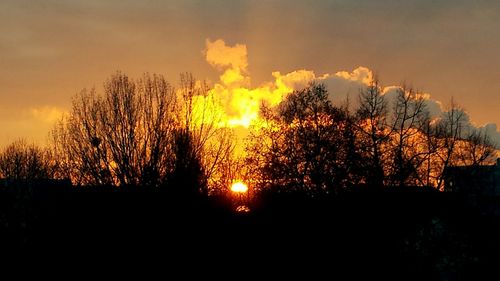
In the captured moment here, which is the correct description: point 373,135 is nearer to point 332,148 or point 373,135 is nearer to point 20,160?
point 332,148

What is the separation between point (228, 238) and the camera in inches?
1144

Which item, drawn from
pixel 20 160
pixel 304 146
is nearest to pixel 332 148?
pixel 304 146

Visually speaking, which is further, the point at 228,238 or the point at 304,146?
the point at 304,146

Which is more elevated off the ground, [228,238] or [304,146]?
[304,146]

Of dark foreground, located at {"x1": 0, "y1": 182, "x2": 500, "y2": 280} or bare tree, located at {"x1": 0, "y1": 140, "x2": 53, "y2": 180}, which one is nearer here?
dark foreground, located at {"x1": 0, "y1": 182, "x2": 500, "y2": 280}

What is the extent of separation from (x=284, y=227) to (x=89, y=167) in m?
19.0

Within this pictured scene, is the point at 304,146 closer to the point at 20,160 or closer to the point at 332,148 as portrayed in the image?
the point at 332,148

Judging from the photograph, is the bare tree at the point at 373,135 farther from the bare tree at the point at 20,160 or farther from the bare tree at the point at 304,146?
the bare tree at the point at 20,160

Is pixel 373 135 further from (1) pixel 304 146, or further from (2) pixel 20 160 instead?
(2) pixel 20 160

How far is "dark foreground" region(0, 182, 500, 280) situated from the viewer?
84.6ft

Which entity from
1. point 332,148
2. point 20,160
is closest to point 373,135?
point 332,148

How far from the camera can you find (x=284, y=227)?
101ft

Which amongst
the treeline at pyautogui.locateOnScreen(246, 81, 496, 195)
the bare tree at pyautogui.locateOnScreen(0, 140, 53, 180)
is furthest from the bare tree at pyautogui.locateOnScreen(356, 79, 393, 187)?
the bare tree at pyautogui.locateOnScreen(0, 140, 53, 180)

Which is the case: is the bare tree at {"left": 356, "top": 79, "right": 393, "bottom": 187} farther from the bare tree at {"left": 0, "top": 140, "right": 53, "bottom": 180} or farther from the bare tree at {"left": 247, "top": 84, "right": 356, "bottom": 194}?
the bare tree at {"left": 0, "top": 140, "right": 53, "bottom": 180}
